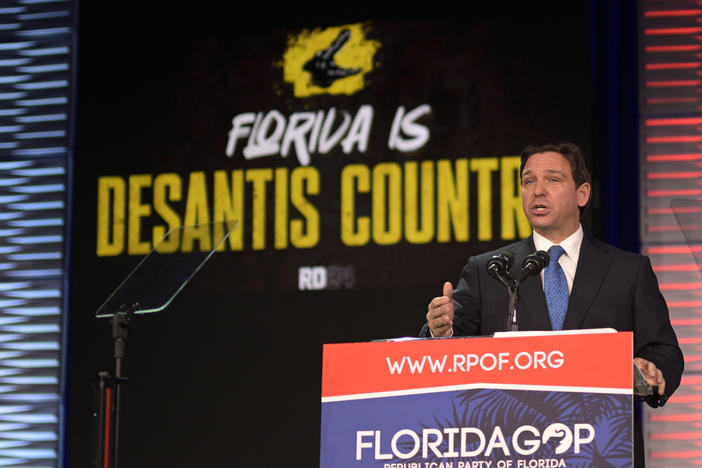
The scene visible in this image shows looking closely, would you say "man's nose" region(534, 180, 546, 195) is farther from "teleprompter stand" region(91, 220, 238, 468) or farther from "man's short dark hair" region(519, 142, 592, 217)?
"teleprompter stand" region(91, 220, 238, 468)

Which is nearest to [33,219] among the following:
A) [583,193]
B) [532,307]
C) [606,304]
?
[583,193]

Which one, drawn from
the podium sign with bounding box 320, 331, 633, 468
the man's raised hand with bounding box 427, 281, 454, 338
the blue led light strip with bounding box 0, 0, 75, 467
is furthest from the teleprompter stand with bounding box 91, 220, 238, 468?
the podium sign with bounding box 320, 331, 633, 468

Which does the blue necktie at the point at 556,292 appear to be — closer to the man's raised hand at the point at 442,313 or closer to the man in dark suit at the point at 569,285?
the man in dark suit at the point at 569,285

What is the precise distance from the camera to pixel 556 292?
9.47 ft

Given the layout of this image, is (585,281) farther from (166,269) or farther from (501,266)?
(166,269)

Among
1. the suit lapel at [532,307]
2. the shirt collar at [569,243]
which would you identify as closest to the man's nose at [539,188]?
the shirt collar at [569,243]

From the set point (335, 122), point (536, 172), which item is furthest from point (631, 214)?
point (536, 172)

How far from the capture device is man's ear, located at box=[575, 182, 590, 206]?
311 cm

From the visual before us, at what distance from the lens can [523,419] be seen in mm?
2141

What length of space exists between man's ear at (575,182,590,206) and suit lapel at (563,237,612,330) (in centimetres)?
19

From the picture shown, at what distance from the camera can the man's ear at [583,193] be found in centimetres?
311

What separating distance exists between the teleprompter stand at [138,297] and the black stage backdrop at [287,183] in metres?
0.07

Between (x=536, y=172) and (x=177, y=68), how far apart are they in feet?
10.6

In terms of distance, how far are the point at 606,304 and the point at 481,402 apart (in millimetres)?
807
